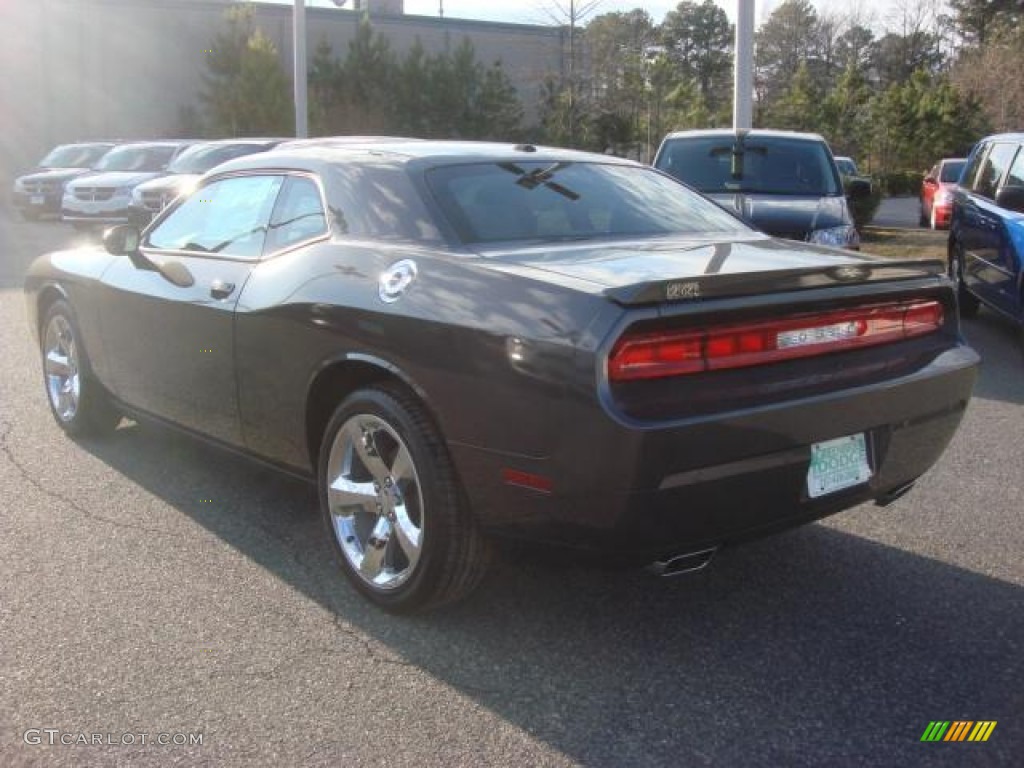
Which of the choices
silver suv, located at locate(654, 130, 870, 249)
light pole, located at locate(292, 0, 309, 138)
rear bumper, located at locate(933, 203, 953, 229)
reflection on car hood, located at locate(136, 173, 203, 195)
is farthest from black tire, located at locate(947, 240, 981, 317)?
light pole, located at locate(292, 0, 309, 138)

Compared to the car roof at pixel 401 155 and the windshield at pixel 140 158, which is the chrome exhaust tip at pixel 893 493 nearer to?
the car roof at pixel 401 155

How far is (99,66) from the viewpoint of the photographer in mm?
38062

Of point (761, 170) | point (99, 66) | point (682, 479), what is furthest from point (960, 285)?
point (99, 66)

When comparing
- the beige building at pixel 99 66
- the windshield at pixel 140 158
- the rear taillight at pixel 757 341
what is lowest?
the rear taillight at pixel 757 341

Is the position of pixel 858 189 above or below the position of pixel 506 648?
above

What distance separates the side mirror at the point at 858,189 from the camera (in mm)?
9180

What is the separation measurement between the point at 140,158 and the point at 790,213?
16.1 metres

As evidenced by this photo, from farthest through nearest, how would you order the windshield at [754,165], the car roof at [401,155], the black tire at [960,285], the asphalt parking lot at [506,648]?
1. the black tire at [960,285]
2. the windshield at [754,165]
3. the car roof at [401,155]
4. the asphalt parking lot at [506,648]

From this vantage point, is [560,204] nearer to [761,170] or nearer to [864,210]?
[761,170]

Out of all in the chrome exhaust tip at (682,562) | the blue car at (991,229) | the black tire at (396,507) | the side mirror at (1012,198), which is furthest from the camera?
the blue car at (991,229)

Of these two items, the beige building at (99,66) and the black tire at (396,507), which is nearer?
the black tire at (396,507)

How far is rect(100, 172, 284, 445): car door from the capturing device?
430cm

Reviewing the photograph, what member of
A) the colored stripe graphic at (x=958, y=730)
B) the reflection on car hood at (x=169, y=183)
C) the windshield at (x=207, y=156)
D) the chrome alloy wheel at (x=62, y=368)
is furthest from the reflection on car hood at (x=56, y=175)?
the colored stripe graphic at (x=958, y=730)

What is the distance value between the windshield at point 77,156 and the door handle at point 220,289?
21.2 meters
